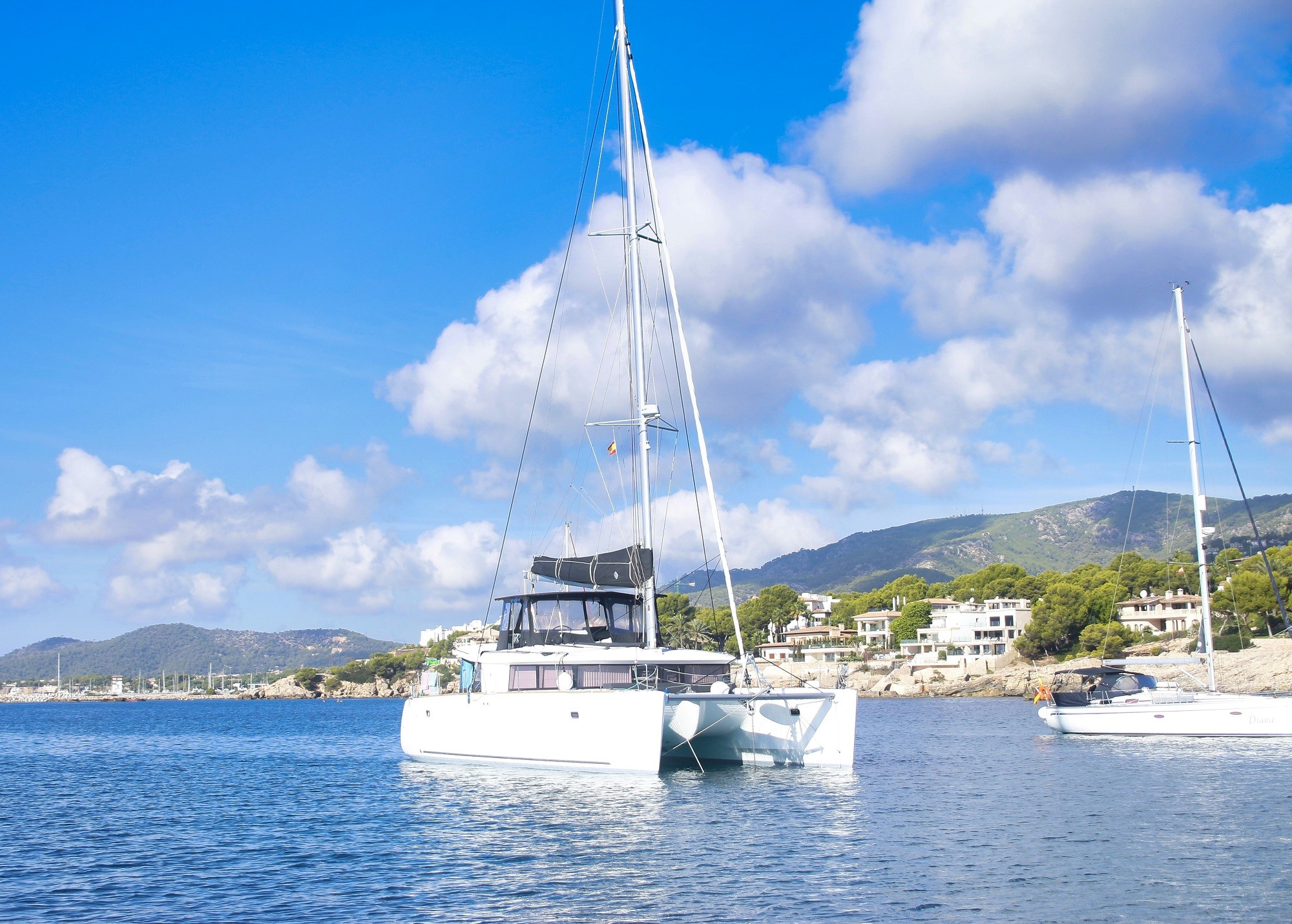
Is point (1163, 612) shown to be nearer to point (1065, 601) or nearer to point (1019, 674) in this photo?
point (1065, 601)

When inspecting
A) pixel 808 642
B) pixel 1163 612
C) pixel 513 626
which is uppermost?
pixel 513 626

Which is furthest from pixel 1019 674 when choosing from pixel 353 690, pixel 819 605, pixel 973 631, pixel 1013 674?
pixel 353 690

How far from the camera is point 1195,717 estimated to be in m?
33.5

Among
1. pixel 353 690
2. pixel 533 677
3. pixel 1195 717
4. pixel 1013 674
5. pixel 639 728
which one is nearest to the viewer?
pixel 639 728

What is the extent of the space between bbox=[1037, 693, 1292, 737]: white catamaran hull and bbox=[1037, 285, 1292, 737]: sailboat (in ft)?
0.07

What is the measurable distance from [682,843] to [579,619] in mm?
10476

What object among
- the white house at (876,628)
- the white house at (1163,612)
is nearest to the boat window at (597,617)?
the white house at (1163,612)

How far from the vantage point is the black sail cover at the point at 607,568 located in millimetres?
24344

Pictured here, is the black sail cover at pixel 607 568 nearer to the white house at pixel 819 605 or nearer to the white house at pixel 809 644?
the white house at pixel 809 644

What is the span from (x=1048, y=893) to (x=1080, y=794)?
980 centimetres

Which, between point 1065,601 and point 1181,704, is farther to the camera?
point 1065,601

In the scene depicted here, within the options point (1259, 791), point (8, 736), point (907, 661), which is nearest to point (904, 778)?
point (1259, 791)

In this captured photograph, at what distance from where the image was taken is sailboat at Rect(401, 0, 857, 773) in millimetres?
21922

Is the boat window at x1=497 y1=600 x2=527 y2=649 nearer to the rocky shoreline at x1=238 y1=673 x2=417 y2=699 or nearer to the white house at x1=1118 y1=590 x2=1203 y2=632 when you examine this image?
the white house at x1=1118 y1=590 x2=1203 y2=632
